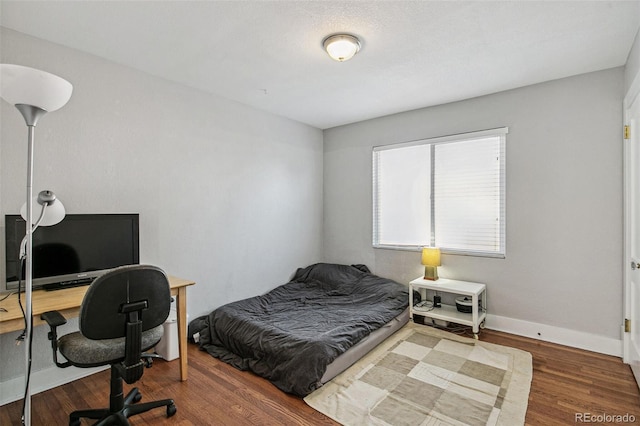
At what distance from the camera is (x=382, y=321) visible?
121 inches

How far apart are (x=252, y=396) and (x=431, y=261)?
2.30m

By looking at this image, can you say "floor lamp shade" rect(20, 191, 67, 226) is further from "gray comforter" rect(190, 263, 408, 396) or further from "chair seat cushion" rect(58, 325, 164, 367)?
"gray comforter" rect(190, 263, 408, 396)

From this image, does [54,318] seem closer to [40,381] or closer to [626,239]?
[40,381]

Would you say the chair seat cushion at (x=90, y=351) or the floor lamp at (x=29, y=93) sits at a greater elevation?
the floor lamp at (x=29, y=93)

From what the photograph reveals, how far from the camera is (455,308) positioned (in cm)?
346

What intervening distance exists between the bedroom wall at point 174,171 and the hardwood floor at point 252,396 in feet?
1.27

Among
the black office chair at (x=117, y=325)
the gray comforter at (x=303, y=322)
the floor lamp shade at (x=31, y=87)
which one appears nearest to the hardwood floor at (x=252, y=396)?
the gray comforter at (x=303, y=322)

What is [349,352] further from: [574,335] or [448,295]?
[574,335]

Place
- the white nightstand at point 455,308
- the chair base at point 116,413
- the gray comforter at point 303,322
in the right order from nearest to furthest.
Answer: the chair base at point 116,413, the gray comforter at point 303,322, the white nightstand at point 455,308

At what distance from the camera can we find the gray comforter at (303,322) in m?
2.34

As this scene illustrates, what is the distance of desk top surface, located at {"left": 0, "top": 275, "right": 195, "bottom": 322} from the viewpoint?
1.72m

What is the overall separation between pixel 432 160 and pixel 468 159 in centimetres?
41

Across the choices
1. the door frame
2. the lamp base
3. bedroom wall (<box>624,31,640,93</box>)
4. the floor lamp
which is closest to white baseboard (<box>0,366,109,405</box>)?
the floor lamp
